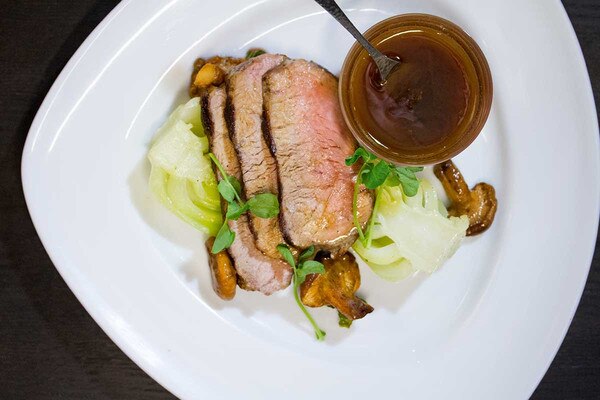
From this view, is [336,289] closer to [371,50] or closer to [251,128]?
[251,128]

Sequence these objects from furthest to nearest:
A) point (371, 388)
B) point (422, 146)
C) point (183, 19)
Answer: point (371, 388), point (183, 19), point (422, 146)

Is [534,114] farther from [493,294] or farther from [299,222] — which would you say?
[299,222]

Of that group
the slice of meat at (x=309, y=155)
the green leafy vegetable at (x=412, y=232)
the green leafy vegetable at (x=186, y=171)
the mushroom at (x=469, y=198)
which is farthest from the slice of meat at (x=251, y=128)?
the mushroom at (x=469, y=198)

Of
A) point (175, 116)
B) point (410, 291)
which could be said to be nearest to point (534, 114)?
point (410, 291)

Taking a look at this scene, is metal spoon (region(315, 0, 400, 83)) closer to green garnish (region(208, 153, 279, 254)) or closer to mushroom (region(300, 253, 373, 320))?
green garnish (region(208, 153, 279, 254))

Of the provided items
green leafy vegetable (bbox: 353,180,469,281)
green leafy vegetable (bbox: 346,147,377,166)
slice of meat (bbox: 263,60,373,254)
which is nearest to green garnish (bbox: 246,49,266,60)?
slice of meat (bbox: 263,60,373,254)

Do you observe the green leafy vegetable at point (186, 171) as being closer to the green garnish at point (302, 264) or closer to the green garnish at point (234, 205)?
the green garnish at point (234, 205)

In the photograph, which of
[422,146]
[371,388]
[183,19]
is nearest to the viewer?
[422,146]

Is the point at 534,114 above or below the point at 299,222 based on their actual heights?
above
